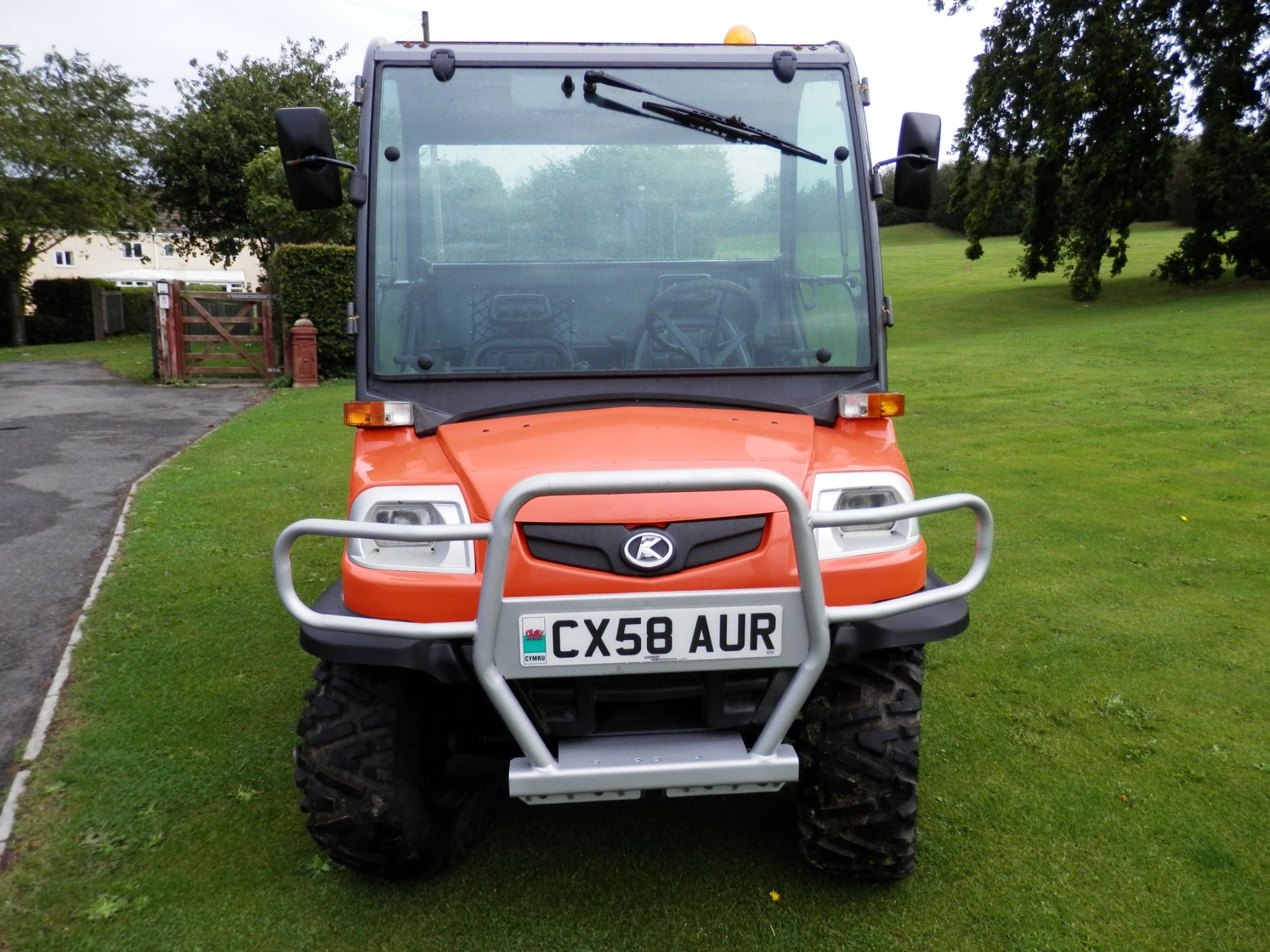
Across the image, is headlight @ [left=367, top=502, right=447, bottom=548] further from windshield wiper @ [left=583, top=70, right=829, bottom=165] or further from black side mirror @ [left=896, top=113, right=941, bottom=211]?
black side mirror @ [left=896, top=113, right=941, bottom=211]

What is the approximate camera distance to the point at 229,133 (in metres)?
29.8

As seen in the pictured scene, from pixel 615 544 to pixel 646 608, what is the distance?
0.19 metres

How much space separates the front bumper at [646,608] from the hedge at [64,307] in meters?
32.3

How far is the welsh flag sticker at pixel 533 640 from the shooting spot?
2629 millimetres

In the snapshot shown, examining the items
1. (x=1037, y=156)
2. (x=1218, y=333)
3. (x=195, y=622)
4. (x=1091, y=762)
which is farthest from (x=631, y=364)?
(x=1037, y=156)

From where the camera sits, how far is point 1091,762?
4.06m

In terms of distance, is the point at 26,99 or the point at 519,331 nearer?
the point at 519,331

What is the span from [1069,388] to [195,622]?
39.4 feet

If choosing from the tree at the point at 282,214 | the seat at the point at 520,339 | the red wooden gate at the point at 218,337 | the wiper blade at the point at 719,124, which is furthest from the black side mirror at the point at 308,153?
the tree at the point at 282,214

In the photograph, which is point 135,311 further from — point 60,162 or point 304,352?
point 304,352

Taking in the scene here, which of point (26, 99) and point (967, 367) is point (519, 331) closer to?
point (967, 367)

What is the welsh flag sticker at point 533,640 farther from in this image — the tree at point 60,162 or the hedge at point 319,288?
the tree at point 60,162

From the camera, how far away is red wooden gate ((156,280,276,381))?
17.8 meters

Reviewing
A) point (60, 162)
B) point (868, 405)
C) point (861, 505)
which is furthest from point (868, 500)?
point (60, 162)
